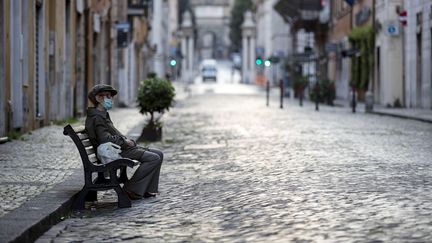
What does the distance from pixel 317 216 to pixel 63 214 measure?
241 cm

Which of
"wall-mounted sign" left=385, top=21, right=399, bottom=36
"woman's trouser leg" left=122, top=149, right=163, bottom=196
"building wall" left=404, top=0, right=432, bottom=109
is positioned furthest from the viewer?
"wall-mounted sign" left=385, top=21, right=399, bottom=36

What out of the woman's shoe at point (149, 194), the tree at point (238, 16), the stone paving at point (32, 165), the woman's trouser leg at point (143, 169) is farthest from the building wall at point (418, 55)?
the tree at point (238, 16)

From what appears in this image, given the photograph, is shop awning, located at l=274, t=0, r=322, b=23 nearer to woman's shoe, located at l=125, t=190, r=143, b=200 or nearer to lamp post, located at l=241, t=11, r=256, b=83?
lamp post, located at l=241, t=11, r=256, b=83

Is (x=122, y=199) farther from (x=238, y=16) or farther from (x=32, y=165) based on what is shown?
(x=238, y=16)

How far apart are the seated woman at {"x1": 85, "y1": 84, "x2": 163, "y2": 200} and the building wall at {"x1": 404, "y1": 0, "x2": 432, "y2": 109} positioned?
1032 inches

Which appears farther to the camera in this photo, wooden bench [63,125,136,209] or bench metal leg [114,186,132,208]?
bench metal leg [114,186,132,208]

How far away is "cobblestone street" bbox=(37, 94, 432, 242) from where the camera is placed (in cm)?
761

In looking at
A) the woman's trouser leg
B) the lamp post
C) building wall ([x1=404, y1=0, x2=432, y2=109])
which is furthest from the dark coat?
the lamp post

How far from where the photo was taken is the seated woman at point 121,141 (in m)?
9.73

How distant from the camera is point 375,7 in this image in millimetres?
44781

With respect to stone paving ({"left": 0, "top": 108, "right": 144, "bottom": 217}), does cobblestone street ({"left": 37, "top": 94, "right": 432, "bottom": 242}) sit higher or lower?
lower

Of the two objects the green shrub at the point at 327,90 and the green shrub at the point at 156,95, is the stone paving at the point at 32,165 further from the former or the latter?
the green shrub at the point at 327,90

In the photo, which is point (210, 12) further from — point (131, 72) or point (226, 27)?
point (131, 72)

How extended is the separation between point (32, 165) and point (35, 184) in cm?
236
